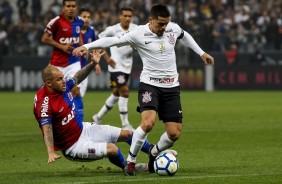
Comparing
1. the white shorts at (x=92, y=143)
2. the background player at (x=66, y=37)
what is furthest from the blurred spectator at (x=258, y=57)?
the white shorts at (x=92, y=143)

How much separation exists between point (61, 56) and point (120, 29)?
2738 mm

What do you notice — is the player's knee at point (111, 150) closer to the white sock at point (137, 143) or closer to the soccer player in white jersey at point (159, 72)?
the white sock at point (137, 143)

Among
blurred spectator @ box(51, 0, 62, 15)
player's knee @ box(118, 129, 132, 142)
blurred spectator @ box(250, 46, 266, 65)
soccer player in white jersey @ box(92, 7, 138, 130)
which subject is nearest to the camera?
player's knee @ box(118, 129, 132, 142)

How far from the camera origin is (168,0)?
38594 millimetres

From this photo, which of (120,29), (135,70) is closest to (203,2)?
(135,70)

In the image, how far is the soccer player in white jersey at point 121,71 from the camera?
19.4 metres

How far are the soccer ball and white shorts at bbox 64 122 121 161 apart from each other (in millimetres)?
684

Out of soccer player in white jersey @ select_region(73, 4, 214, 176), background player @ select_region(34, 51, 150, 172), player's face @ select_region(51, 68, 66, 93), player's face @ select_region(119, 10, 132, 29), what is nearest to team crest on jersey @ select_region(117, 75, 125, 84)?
player's face @ select_region(119, 10, 132, 29)

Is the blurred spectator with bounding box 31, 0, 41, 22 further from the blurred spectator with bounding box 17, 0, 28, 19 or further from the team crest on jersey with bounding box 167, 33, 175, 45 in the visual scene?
the team crest on jersey with bounding box 167, 33, 175, 45

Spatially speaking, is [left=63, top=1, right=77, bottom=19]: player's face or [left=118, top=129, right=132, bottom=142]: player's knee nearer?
[left=118, top=129, right=132, bottom=142]: player's knee

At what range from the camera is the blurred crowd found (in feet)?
116

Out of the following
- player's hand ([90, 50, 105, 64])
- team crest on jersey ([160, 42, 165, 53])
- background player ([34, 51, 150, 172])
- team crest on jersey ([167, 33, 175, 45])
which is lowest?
background player ([34, 51, 150, 172])

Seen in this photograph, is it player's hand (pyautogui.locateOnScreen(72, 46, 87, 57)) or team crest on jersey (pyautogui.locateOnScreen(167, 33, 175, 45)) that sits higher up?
team crest on jersey (pyautogui.locateOnScreen(167, 33, 175, 45))

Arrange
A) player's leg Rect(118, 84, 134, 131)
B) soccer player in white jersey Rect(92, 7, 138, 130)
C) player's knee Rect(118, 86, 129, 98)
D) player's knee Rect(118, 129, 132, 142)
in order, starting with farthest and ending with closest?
player's knee Rect(118, 86, 129, 98), soccer player in white jersey Rect(92, 7, 138, 130), player's leg Rect(118, 84, 134, 131), player's knee Rect(118, 129, 132, 142)
